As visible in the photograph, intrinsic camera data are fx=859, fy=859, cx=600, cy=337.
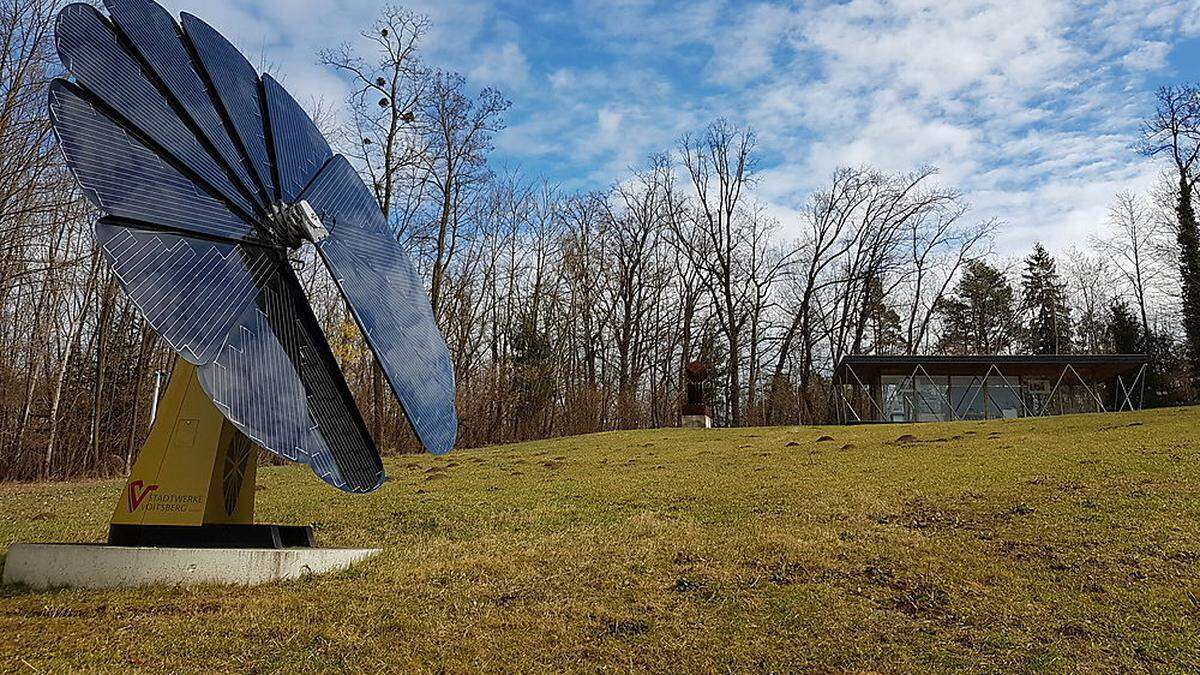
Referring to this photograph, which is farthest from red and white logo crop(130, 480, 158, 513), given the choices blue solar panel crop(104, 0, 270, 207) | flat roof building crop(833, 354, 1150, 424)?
flat roof building crop(833, 354, 1150, 424)

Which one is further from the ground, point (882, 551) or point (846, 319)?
point (846, 319)

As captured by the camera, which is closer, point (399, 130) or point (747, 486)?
point (747, 486)

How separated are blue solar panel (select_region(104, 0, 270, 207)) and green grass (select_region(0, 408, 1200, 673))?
3352 millimetres

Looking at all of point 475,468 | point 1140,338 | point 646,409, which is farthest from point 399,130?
point 1140,338

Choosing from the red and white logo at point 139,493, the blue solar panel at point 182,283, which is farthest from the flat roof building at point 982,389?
the blue solar panel at point 182,283

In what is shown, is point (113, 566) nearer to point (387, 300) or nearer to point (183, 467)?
point (183, 467)

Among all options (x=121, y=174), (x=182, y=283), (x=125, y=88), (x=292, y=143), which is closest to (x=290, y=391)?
(x=182, y=283)

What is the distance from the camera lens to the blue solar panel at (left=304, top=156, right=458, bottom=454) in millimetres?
6977

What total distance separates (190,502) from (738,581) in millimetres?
4441

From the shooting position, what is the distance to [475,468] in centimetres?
1769

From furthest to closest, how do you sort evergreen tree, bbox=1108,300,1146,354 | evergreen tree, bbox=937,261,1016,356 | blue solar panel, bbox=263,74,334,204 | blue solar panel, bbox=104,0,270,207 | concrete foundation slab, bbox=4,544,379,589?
1. evergreen tree, bbox=937,261,1016,356
2. evergreen tree, bbox=1108,300,1146,354
3. blue solar panel, bbox=263,74,334,204
4. concrete foundation slab, bbox=4,544,379,589
5. blue solar panel, bbox=104,0,270,207

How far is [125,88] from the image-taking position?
612cm

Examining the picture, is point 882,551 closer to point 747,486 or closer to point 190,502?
point 747,486

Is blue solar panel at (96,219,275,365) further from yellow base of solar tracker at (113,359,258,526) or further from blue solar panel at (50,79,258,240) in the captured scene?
yellow base of solar tracker at (113,359,258,526)
